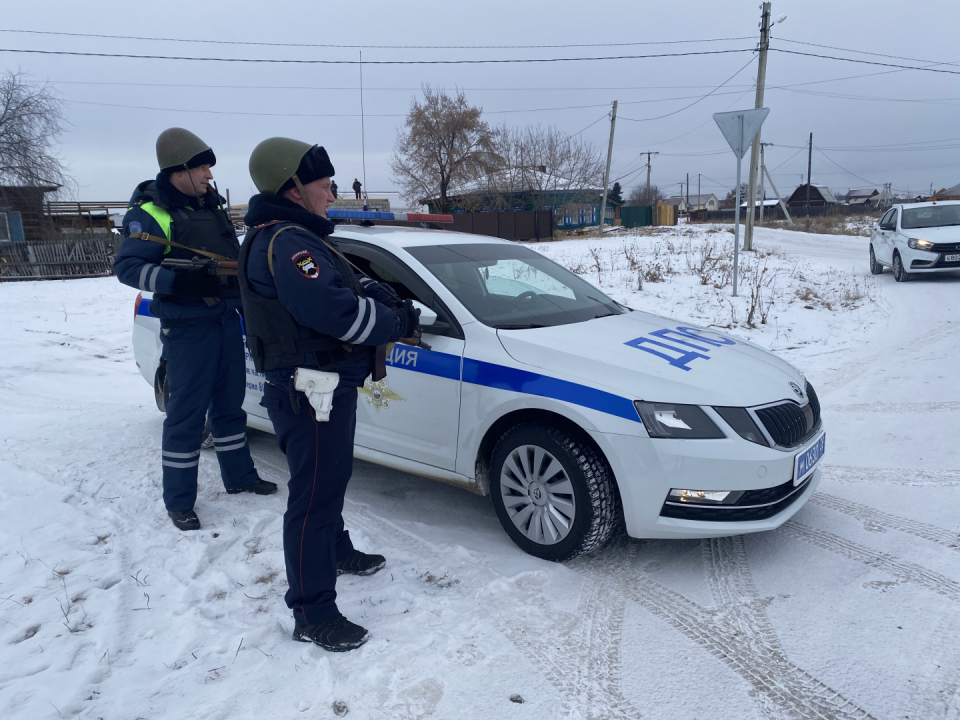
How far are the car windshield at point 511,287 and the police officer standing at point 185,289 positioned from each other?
109 cm

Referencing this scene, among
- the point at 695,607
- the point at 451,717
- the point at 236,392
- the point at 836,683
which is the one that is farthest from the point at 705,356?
the point at 236,392

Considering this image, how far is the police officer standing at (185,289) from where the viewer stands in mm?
3342

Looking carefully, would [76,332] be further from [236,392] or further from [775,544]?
[775,544]

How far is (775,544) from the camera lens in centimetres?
333

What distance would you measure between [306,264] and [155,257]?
1580 millimetres

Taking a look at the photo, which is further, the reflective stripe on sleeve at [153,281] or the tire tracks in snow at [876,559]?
the reflective stripe on sleeve at [153,281]

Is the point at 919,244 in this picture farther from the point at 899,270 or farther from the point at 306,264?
the point at 306,264

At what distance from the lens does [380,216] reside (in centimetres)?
413

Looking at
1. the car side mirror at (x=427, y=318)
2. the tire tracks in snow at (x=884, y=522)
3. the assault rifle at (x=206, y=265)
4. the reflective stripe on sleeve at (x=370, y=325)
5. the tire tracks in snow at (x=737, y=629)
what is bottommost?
the tire tracks in snow at (x=737, y=629)

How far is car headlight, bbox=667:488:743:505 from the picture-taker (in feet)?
9.42

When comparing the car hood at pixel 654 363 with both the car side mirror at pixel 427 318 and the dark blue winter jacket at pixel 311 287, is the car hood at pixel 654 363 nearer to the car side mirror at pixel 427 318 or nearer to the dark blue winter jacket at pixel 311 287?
the car side mirror at pixel 427 318

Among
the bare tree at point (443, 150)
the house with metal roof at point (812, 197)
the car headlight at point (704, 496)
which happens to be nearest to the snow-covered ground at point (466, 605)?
the car headlight at point (704, 496)

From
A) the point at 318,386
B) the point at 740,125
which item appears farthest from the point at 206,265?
the point at 740,125

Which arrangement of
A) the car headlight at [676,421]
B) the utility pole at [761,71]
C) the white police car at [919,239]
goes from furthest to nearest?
1. the utility pole at [761,71]
2. the white police car at [919,239]
3. the car headlight at [676,421]
